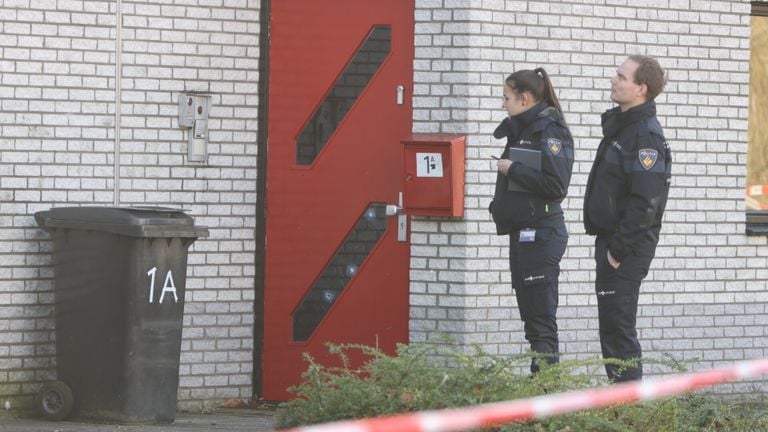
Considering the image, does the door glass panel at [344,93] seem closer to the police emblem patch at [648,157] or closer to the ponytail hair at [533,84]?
the ponytail hair at [533,84]

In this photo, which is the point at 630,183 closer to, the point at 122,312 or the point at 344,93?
the point at 344,93

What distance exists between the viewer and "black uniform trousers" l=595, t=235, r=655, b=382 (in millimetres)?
6754

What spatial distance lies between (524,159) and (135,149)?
241 centimetres

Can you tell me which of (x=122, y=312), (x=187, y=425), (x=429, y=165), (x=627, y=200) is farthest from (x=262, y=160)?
(x=627, y=200)

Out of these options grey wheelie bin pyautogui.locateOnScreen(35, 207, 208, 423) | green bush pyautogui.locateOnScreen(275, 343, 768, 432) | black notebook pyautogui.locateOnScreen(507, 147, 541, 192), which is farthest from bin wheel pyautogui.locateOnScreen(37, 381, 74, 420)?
black notebook pyautogui.locateOnScreen(507, 147, 541, 192)

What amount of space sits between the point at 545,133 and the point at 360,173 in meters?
1.68

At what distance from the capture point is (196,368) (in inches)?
334

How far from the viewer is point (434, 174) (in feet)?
26.8

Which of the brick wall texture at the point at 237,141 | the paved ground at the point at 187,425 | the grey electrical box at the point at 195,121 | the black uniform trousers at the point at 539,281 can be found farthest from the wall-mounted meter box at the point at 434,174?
the paved ground at the point at 187,425

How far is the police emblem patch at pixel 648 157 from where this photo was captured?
21.8 ft

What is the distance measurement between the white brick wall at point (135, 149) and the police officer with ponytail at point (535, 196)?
1.98m

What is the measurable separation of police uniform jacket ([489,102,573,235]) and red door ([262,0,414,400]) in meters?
1.35

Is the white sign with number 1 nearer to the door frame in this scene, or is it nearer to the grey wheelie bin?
the door frame

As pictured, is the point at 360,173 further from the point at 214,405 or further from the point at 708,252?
the point at 708,252
